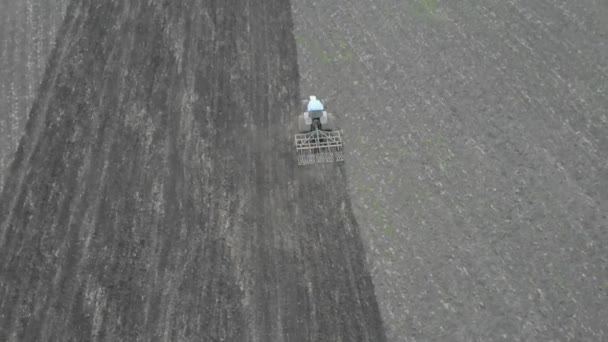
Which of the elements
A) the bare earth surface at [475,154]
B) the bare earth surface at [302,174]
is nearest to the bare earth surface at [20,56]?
the bare earth surface at [302,174]

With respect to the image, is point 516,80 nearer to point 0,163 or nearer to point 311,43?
point 311,43

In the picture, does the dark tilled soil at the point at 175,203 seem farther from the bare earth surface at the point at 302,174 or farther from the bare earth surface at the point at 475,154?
the bare earth surface at the point at 475,154

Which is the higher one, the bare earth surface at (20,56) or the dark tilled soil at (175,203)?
the bare earth surface at (20,56)

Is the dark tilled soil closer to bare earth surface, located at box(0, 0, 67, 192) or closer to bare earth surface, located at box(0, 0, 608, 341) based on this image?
bare earth surface, located at box(0, 0, 608, 341)

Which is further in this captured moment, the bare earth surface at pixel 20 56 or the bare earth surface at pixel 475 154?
the bare earth surface at pixel 20 56

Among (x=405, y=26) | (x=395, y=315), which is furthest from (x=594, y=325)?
(x=405, y=26)
